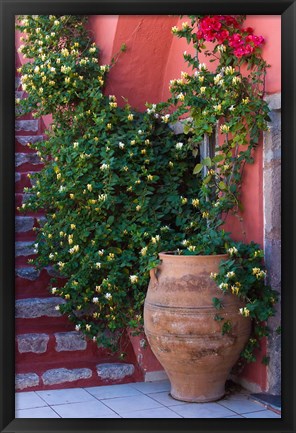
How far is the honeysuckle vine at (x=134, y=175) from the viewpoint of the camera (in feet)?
13.6

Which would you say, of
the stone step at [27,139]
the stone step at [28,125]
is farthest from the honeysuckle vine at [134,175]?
the stone step at [28,125]

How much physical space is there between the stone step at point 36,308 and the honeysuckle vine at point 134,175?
0.13 meters

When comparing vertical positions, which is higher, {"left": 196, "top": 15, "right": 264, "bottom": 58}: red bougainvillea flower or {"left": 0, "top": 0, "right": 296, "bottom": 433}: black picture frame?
{"left": 196, "top": 15, "right": 264, "bottom": 58}: red bougainvillea flower

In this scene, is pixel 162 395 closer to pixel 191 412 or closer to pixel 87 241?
pixel 191 412

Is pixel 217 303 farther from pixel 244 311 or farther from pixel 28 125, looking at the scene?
pixel 28 125

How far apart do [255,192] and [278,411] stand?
129 cm

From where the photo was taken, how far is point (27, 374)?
4.45m

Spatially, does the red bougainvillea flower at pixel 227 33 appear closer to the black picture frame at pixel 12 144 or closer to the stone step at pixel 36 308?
the black picture frame at pixel 12 144

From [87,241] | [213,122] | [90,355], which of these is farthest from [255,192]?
[90,355]

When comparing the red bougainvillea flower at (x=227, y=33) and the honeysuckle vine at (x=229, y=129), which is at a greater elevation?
the red bougainvillea flower at (x=227, y=33)

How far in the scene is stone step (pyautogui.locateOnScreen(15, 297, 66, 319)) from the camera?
477 cm

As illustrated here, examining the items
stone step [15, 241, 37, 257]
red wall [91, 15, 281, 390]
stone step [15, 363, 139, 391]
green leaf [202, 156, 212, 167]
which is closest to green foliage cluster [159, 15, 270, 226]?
green leaf [202, 156, 212, 167]

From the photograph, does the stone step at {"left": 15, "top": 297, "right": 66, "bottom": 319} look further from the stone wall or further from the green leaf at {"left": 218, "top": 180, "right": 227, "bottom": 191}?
the stone wall

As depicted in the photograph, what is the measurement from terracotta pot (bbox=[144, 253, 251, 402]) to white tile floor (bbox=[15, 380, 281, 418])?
126 mm
